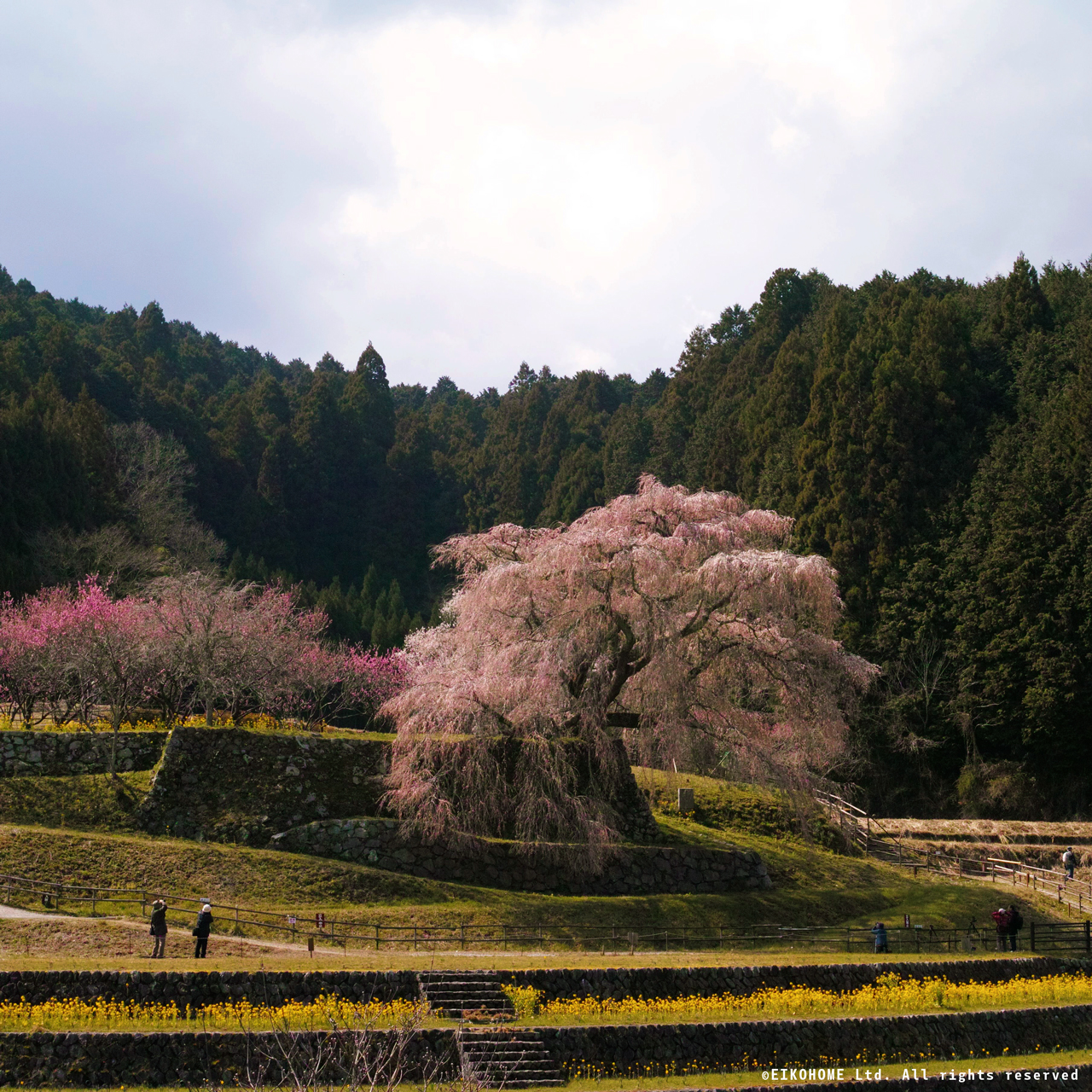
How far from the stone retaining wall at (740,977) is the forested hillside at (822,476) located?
950 inches

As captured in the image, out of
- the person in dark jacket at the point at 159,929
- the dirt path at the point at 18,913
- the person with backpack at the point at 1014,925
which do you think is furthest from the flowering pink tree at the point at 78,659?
the person with backpack at the point at 1014,925

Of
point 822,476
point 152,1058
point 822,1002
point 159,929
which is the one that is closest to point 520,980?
point 822,1002

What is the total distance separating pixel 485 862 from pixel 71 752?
1017 centimetres

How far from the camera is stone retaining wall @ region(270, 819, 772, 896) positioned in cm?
2375

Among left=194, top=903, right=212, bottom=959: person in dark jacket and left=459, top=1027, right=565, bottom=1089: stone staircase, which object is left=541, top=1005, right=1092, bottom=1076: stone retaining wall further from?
left=194, top=903, right=212, bottom=959: person in dark jacket

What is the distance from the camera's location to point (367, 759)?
26.1 metres

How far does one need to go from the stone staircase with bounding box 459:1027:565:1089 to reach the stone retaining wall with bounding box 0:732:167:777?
47.9 ft

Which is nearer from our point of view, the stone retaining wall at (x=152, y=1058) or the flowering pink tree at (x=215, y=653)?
the stone retaining wall at (x=152, y=1058)

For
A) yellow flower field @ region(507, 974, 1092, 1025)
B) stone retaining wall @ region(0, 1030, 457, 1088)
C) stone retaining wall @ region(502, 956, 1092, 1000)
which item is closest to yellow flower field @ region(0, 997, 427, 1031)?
stone retaining wall @ region(0, 1030, 457, 1088)

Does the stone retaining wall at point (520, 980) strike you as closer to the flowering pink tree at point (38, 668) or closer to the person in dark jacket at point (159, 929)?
the person in dark jacket at point (159, 929)

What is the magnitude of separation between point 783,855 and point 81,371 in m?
59.7

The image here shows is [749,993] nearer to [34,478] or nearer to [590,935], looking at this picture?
[590,935]

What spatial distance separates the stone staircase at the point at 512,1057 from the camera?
45.9 feet

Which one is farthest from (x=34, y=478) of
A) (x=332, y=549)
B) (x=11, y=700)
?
(x=332, y=549)
